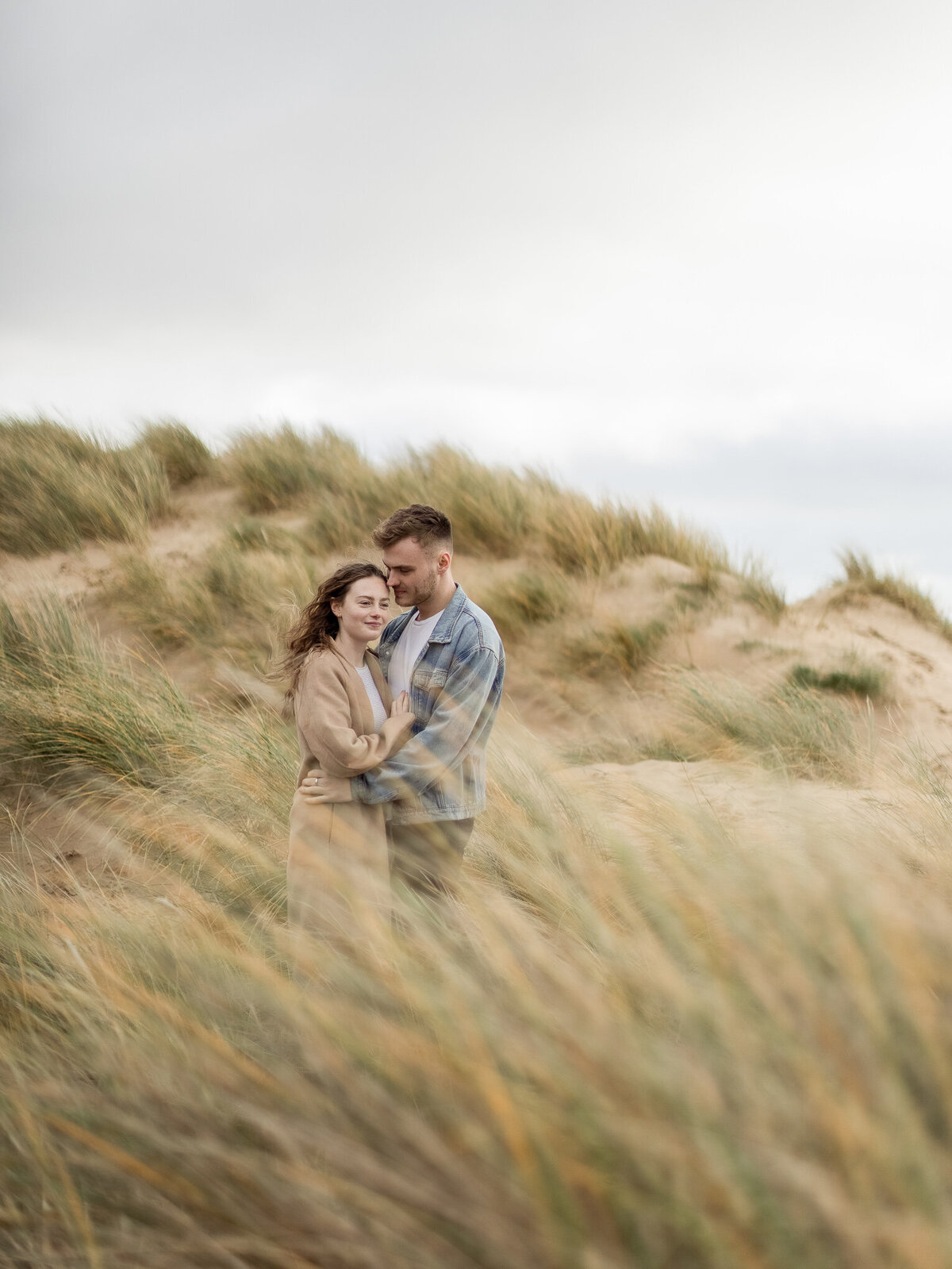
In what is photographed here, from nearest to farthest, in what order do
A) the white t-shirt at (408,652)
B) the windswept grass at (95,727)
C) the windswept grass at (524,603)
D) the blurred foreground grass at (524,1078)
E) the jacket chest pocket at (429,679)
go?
1. the blurred foreground grass at (524,1078)
2. the jacket chest pocket at (429,679)
3. the white t-shirt at (408,652)
4. the windswept grass at (95,727)
5. the windswept grass at (524,603)

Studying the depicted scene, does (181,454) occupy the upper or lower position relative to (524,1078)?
upper

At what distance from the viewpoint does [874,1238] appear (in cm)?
125

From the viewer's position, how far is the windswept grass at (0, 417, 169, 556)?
10.1m

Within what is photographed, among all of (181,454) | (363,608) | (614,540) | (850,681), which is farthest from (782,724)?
(181,454)

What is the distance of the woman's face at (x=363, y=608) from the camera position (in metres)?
2.75

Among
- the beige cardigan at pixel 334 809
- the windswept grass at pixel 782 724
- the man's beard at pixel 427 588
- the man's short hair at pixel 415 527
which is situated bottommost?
the windswept grass at pixel 782 724

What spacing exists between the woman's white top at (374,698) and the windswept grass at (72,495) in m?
7.95

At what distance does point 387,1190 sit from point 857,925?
1.02 m

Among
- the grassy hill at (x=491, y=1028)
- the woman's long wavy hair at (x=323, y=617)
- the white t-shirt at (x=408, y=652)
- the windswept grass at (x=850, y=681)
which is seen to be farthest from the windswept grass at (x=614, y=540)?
the woman's long wavy hair at (x=323, y=617)

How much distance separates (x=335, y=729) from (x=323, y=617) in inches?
15.7

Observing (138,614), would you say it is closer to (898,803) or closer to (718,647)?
(718,647)

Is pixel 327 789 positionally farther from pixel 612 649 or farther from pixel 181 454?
pixel 181 454

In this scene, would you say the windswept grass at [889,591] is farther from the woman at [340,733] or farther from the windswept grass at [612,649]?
the woman at [340,733]

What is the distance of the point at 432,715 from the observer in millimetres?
2783
